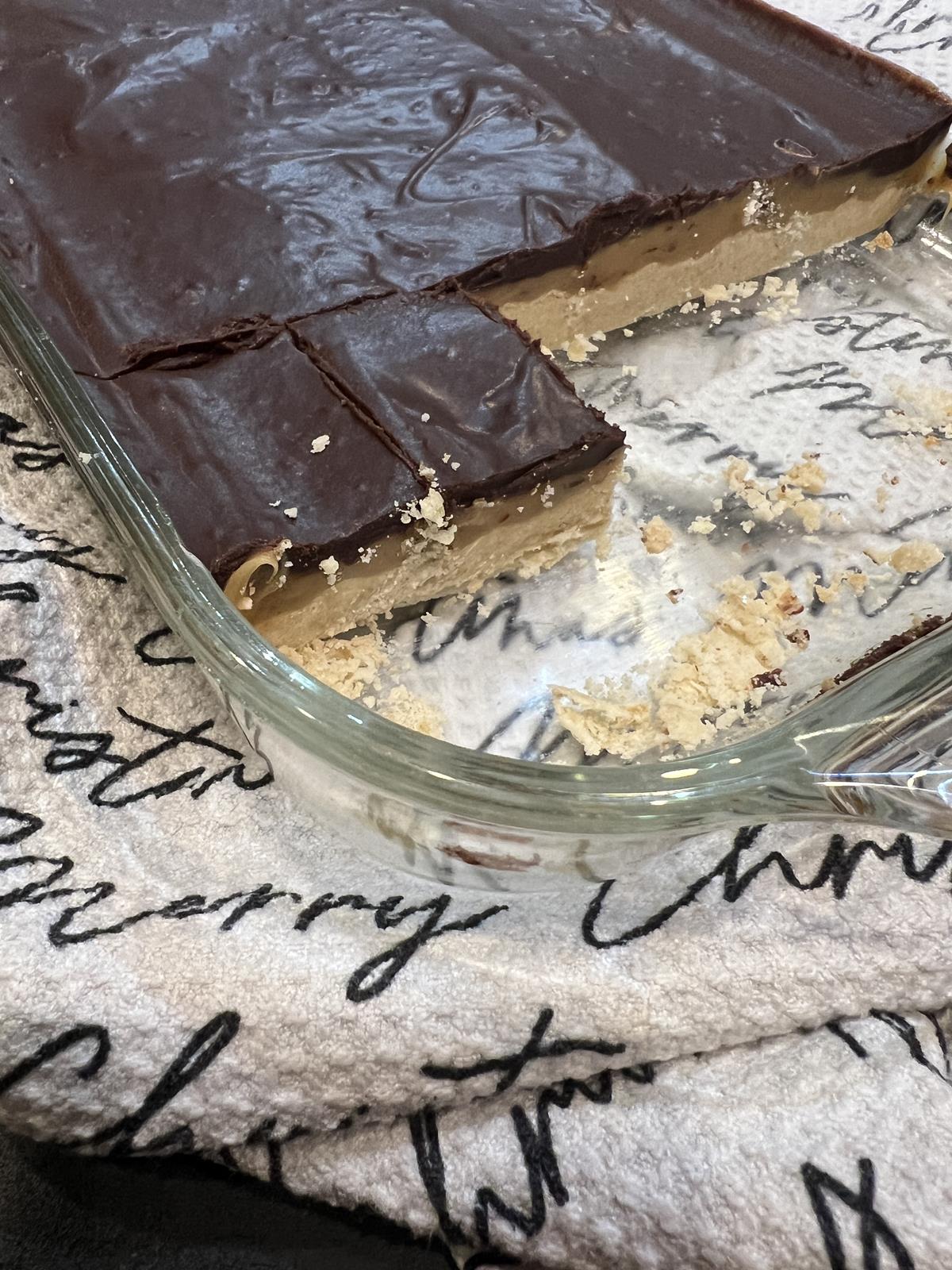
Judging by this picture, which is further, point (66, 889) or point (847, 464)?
point (847, 464)

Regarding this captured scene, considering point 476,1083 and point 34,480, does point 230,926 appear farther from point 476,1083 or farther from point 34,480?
point 34,480

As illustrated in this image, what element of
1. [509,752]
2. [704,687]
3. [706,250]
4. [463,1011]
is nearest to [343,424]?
[509,752]

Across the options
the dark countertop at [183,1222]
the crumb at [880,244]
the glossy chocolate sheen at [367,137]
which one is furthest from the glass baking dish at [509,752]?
the crumb at [880,244]

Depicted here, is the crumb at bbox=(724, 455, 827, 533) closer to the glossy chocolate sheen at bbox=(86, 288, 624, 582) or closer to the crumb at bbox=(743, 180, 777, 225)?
the glossy chocolate sheen at bbox=(86, 288, 624, 582)

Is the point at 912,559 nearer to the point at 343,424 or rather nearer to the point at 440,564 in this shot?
the point at 440,564

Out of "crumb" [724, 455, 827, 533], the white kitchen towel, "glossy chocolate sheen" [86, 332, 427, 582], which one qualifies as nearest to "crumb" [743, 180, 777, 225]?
"crumb" [724, 455, 827, 533]

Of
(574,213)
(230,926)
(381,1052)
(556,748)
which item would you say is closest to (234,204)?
(574,213)
